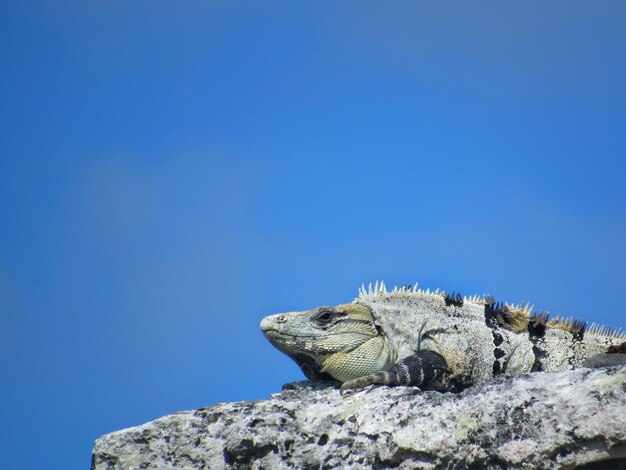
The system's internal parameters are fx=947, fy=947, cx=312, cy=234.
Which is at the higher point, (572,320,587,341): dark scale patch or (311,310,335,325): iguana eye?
(311,310,335,325): iguana eye

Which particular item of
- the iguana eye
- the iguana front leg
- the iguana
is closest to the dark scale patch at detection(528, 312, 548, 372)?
the iguana

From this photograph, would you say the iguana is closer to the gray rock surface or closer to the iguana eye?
the iguana eye

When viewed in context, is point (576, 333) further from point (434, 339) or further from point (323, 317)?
point (323, 317)

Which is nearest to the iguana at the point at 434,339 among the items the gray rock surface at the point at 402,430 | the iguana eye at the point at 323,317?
the iguana eye at the point at 323,317

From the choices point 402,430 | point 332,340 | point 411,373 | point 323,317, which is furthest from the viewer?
point 323,317

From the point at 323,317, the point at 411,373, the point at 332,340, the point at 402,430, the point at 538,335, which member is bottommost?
the point at 402,430

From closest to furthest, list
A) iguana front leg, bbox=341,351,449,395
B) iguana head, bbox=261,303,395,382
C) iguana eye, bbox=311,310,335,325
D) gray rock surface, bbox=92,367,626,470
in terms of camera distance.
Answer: gray rock surface, bbox=92,367,626,470
iguana front leg, bbox=341,351,449,395
iguana head, bbox=261,303,395,382
iguana eye, bbox=311,310,335,325

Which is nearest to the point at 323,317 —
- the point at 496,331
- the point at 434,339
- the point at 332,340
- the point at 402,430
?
the point at 332,340

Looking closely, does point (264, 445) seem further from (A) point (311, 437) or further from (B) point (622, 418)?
(B) point (622, 418)

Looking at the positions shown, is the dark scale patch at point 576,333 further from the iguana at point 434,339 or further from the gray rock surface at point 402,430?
the gray rock surface at point 402,430
